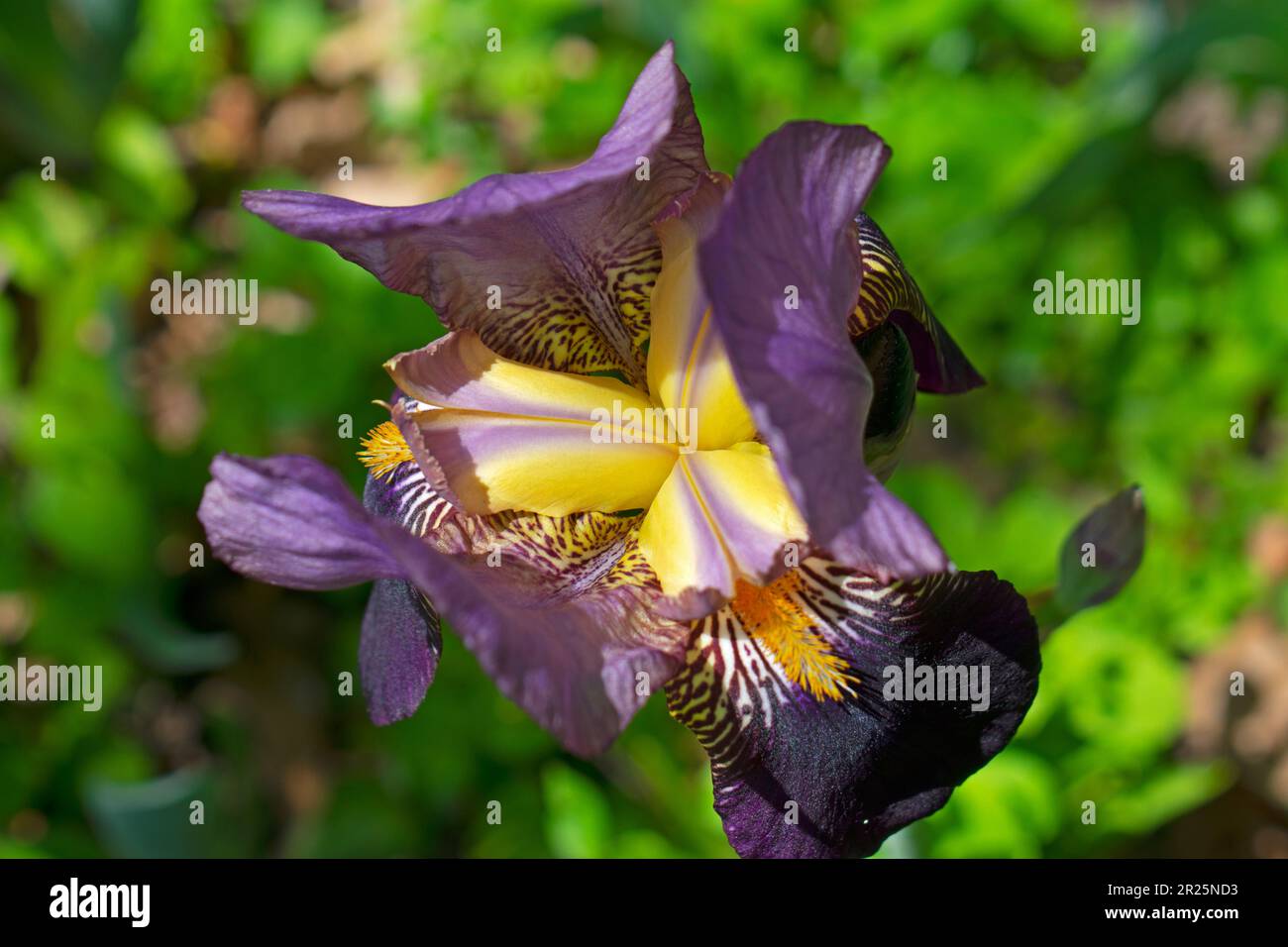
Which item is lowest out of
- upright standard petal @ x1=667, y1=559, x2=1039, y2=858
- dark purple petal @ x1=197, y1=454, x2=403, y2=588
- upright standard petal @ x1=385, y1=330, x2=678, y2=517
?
upright standard petal @ x1=667, y1=559, x2=1039, y2=858

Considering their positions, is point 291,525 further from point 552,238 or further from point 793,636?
point 793,636

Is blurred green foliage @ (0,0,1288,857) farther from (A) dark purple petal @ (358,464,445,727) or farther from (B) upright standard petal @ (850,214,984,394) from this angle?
(A) dark purple petal @ (358,464,445,727)

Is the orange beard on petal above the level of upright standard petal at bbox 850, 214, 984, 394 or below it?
below

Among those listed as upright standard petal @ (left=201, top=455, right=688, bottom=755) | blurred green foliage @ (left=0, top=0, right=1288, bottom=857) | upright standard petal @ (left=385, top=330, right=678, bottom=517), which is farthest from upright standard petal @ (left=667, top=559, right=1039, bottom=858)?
blurred green foliage @ (left=0, top=0, right=1288, bottom=857)

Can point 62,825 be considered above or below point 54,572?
below

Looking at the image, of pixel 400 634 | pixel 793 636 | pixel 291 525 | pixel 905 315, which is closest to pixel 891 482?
pixel 905 315

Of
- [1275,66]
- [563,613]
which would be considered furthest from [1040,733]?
[1275,66]
